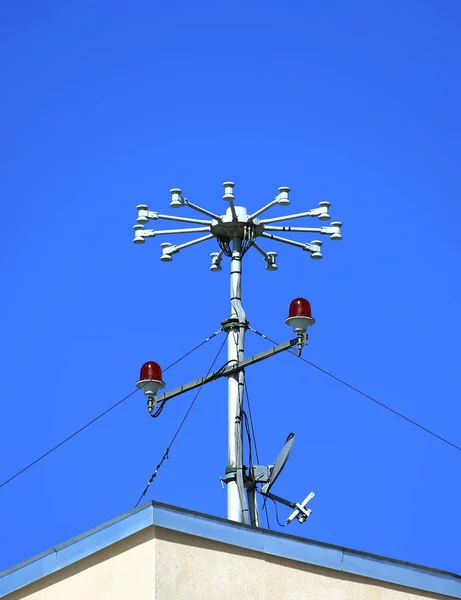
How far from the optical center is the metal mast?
24375 millimetres

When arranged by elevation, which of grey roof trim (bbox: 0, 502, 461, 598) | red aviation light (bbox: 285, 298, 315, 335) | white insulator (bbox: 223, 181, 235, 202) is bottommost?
grey roof trim (bbox: 0, 502, 461, 598)

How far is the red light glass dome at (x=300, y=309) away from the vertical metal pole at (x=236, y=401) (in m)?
1.91

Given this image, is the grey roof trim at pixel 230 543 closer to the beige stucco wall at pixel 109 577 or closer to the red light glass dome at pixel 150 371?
the beige stucco wall at pixel 109 577

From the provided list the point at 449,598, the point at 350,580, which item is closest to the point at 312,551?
the point at 350,580

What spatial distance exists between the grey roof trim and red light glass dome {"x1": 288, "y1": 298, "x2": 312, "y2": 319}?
19.4ft

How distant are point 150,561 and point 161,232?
35.9 ft

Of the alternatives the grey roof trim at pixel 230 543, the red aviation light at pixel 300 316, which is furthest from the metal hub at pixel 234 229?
the grey roof trim at pixel 230 543

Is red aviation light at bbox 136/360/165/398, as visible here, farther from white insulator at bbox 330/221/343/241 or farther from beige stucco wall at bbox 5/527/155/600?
beige stucco wall at bbox 5/527/155/600

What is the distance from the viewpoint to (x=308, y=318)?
23.7 m

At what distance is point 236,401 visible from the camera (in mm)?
25062

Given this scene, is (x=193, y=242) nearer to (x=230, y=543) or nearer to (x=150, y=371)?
(x=150, y=371)

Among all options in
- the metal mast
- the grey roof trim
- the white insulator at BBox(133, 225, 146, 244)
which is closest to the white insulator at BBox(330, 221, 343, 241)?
the metal mast

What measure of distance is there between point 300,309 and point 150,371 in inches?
103

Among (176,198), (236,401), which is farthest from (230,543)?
(176,198)
